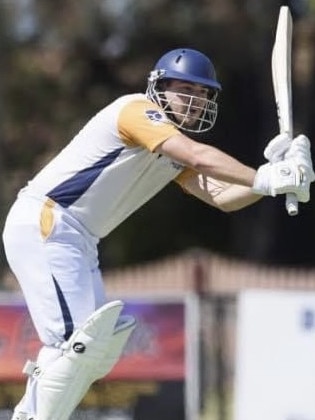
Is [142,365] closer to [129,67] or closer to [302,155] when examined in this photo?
[302,155]

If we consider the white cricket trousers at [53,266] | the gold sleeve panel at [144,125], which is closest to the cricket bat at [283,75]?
the gold sleeve panel at [144,125]

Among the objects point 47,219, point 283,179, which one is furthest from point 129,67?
point 283,179

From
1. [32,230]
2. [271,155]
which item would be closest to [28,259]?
[32,230]

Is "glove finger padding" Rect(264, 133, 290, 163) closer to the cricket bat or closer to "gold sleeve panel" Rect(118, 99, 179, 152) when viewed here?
the cricket bat

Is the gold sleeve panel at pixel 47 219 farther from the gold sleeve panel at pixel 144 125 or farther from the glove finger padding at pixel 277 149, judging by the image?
the glove finger padding at pixel 277 149

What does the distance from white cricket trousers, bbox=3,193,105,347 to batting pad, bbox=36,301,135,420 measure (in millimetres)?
88

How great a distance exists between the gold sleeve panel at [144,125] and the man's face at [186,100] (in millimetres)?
106

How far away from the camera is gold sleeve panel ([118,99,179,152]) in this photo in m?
5.75

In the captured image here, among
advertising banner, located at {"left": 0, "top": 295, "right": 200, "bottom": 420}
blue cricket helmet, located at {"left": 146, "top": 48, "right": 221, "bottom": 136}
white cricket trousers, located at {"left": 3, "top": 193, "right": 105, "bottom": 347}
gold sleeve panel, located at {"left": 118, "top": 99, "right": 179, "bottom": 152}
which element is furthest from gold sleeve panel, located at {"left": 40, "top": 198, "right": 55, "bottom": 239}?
advertising banner, located at {"left": 0, "top": 295, "right": 200, "bottom": 420}

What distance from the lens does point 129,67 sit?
63.9 ft

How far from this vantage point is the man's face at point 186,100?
597cm

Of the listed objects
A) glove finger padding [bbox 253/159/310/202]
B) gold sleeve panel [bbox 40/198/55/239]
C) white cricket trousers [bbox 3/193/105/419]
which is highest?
glove finger padding [bbox 253/159/310/202]

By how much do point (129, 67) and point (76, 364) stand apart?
45.3ft

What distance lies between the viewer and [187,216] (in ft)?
67.5
